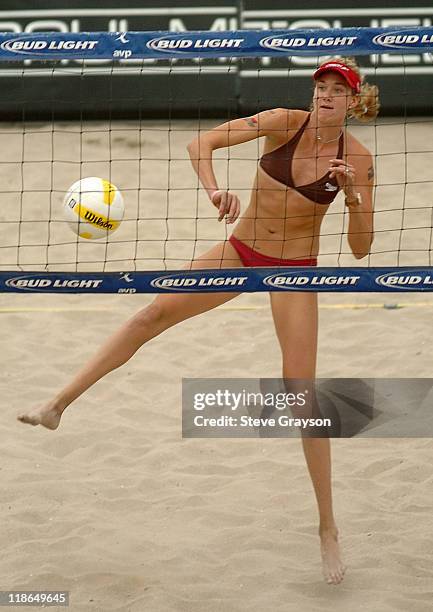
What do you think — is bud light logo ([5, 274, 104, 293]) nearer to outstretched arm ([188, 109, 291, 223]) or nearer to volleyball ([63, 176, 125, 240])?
volleyball ([63, 176, 125, 240])

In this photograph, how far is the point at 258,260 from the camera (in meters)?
4.92

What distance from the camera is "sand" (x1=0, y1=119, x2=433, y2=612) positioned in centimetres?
495

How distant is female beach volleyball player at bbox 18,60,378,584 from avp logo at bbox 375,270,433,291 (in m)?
0.29

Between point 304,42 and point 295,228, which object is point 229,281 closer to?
point 295,228

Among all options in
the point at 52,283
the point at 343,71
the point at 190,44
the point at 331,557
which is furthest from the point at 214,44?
the point at 331,557

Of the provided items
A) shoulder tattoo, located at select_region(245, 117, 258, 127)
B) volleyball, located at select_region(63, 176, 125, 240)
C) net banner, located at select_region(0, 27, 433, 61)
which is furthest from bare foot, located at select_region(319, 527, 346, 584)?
net banner, located at select_region(0, 27, 433, 61)

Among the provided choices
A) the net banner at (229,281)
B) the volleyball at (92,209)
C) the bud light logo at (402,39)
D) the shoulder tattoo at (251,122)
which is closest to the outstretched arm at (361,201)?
the net banner at (229,281)

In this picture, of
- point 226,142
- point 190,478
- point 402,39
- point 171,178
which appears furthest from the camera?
point 171,178

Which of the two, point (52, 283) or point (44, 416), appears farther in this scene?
point (44, 416)

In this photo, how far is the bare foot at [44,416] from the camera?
490cm

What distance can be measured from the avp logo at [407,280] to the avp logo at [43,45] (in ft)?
4.85

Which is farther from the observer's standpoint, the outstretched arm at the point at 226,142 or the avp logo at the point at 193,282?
the avp logo at the point at 193,282

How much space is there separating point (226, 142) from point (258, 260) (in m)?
0.57

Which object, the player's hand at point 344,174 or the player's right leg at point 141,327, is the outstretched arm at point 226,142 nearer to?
the player's hand at point 344,174
